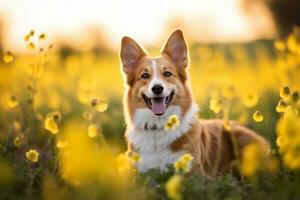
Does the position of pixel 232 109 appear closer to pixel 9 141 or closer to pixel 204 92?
pixel 204 92

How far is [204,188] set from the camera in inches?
173

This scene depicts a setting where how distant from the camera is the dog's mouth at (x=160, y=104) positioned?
632cm

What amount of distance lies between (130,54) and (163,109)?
0.90m

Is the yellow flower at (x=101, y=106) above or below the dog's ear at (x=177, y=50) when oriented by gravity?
below

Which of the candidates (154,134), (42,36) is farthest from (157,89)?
(42,36)

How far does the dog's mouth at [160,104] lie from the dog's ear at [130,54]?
26.4 inches

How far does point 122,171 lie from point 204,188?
61 centimetres

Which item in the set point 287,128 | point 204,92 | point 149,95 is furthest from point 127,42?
Answer: point 204,92

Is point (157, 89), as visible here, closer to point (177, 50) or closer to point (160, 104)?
point (160, 104)

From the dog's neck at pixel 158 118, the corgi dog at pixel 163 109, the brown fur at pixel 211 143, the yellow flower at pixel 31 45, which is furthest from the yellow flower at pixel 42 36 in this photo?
the brown fur at pixel 211 143

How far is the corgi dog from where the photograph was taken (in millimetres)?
6195

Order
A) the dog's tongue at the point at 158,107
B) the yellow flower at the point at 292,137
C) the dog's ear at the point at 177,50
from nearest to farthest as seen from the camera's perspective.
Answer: the yellow flower at the point at 292,137
the dog's tongue at the point at 158,107
the dog's ear at the point at 177,50

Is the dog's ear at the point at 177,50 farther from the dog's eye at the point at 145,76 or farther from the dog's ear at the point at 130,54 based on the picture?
the dog's eye at the point at 145,76

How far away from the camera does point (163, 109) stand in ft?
20.8
